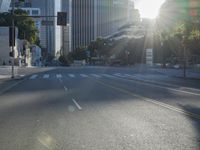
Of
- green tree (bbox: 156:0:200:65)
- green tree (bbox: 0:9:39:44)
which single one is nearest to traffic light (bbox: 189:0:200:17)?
green tree (bbox: 156:0:200:65)

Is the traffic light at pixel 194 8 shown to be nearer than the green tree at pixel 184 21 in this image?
Yes

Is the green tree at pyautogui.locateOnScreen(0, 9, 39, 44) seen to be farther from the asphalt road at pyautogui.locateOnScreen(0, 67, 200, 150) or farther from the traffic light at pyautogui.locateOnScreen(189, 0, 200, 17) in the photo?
the asphalt road at pyautogui.locateOnScreen(0, 67, 200, 150)

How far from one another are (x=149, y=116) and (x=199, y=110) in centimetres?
237

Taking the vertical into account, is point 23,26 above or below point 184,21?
above

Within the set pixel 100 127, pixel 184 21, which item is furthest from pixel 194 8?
pixel 100 127

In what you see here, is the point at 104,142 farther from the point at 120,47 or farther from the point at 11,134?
the point at 120,47

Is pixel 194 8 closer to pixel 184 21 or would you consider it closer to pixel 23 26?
pixel 184 21

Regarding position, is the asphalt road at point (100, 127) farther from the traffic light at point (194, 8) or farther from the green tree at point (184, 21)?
the green tree at point (184, 21)

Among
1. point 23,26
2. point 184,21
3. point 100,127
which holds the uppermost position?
point 23,26

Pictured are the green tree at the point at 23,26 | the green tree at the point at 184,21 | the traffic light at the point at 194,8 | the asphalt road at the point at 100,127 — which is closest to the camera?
the asphalt road at the point at 100,127

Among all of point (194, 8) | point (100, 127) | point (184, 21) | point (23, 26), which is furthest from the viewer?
point (23, 26)

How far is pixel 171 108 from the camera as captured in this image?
1522cm

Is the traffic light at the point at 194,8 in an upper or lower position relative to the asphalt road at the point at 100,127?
upper

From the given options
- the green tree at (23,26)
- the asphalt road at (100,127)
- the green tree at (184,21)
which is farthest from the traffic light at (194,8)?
the green tree at (23,26)
